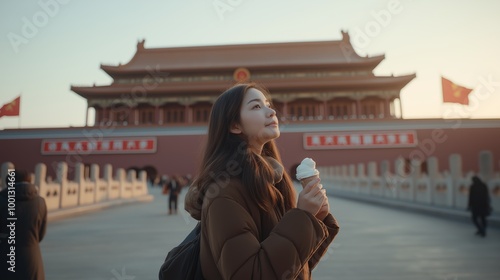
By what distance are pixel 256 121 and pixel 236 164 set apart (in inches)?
7.0

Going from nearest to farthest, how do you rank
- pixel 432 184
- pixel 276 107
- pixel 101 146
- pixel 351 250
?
pixel 351 250
pixel 432 184
pixel 101 146
pixel 276 107

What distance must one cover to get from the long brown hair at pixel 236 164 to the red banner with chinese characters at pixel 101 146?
63.1ft

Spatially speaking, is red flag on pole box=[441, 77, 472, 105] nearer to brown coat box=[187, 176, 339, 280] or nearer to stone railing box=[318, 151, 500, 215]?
stone railing box=[318, 151, 500, 215]

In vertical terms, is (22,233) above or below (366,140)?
below

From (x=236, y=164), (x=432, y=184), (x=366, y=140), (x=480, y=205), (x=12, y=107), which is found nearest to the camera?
(x=236, y=164)

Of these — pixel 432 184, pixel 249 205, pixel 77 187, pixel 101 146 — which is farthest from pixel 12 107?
pixel 249 205

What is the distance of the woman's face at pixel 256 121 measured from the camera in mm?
1231

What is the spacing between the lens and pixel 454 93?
1684cm

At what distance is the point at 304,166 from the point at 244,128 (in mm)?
251

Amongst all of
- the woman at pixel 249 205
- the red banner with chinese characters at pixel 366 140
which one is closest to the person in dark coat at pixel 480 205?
the woman at pixel 249 205

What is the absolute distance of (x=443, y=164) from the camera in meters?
19.2

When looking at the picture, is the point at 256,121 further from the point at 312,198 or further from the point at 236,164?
the point at 312,198

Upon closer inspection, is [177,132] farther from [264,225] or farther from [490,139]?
[264,225]

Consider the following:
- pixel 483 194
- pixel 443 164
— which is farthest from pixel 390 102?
pixel 483 194
